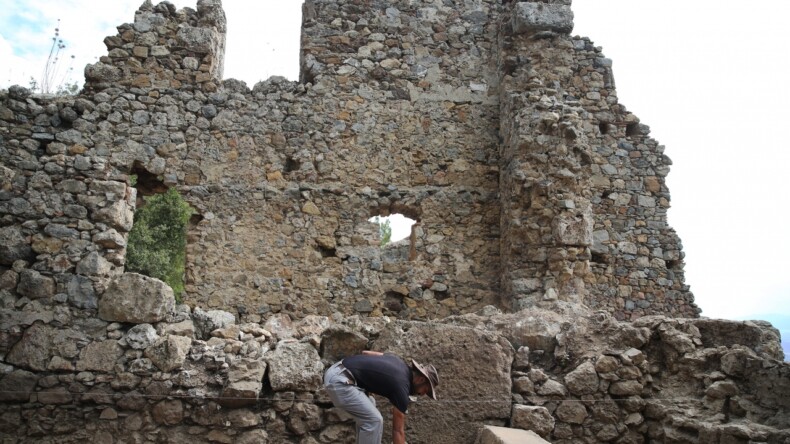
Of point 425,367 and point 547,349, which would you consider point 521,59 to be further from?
point 425,367

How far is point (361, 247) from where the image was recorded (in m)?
7.61

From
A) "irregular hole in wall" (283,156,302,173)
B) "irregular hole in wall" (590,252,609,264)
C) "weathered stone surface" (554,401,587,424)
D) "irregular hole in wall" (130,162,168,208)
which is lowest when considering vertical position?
"weathered stone surface" (554,401,587,424)

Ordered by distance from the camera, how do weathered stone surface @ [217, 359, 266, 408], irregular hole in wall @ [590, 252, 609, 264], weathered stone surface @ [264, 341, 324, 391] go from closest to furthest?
1. weathered stone surface @ [217, 359, 266, 408]
2. weathered stone surface @ [264, 341, 324, 391]
3. irregular hole in wall @ [590, 252, 609, 264]

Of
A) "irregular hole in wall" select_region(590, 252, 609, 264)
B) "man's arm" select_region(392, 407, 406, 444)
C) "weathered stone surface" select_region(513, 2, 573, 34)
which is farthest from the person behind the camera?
"irregular hole in wall" select_region(590, 252, 609, 264)

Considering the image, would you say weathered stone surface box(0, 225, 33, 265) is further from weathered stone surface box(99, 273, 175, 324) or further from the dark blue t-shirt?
the dark blue t-shirt

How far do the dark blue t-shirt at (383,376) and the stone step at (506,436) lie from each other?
2.17ft

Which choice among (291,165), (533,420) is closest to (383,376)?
(533,420)

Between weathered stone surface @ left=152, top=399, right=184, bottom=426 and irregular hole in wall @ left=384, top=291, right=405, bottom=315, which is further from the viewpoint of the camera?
irregular hole in wall @ left=384, top=291, right=405, bottom=315

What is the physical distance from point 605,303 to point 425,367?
15.1 ft

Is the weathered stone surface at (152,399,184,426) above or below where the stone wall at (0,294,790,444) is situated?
below

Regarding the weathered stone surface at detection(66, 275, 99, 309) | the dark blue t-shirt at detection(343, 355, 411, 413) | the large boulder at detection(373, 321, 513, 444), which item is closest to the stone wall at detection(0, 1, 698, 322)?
the large boulder at detection(373, 321, 513, 444)

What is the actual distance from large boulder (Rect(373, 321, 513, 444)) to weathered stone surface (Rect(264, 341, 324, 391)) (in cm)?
50

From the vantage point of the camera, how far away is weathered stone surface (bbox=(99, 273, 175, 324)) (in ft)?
15.1

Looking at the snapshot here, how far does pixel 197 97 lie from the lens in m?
7.77
